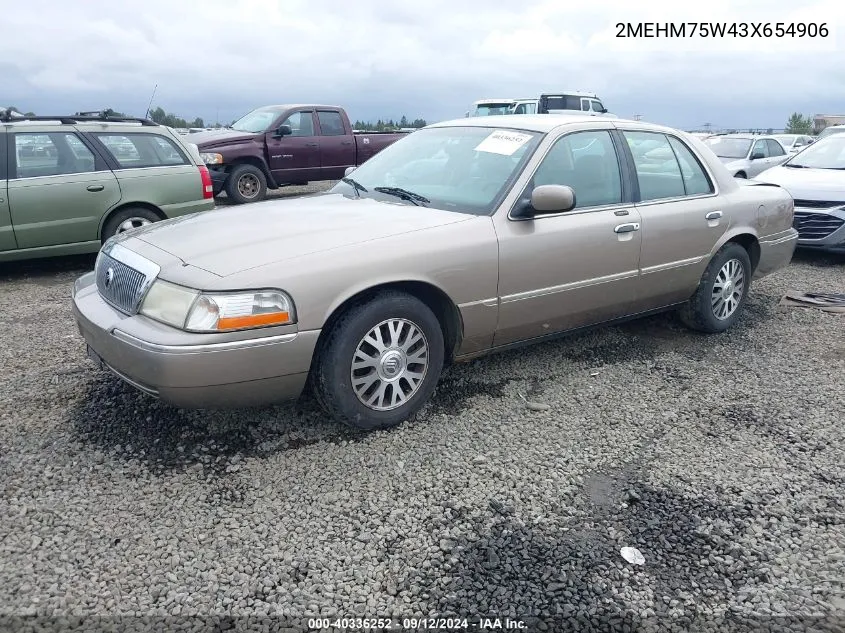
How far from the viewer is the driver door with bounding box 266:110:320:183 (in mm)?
12500

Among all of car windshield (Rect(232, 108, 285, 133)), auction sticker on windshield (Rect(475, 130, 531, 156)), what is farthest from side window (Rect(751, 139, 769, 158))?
auction sticker on windshield (Rect(475, 130, 531, 156))

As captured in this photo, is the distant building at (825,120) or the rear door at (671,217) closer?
the rear door at (671,217)

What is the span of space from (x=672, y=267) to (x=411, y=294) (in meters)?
2.12

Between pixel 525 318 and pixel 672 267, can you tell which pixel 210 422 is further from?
pixel 672 267

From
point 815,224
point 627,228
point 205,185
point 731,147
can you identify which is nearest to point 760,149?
point 731,147

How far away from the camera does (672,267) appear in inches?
183

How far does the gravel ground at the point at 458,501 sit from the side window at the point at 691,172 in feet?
4.48

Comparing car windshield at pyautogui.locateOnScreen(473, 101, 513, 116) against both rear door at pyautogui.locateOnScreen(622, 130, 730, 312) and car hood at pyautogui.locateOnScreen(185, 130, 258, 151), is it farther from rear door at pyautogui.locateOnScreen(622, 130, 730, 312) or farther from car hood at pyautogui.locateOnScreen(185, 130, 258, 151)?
rear door at pyautogui.locateOnScreen(622, 130, 730, 312)

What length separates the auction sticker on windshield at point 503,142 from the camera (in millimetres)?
4108

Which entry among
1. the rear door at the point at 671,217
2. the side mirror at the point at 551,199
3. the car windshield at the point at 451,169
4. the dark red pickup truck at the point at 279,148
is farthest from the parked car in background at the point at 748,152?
the side mirror at the point at 551,199

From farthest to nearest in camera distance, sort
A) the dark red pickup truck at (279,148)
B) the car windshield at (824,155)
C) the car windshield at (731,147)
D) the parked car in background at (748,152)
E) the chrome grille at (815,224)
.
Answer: the car windshield at (731,147), the parked car in background at (748,152), the dark red pickup truck at (279,148), the car windshield at (824,155), the chrome grille at (815,224)

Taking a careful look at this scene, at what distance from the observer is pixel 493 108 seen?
22328 millimetres

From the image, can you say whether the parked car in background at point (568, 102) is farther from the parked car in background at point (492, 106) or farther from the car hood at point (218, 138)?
the car hood at point (218, 138)

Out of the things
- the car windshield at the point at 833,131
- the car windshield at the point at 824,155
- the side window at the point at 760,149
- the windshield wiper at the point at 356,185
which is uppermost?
the car windshield at the point at 833,131
